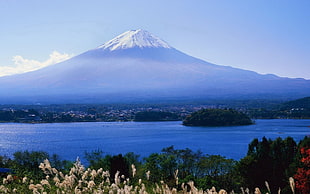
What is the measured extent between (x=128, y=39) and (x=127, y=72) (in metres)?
11.2

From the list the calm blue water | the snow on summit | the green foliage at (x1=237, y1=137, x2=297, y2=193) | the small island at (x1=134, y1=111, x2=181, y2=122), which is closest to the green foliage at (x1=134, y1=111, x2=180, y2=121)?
the small island at (x1=134, y1=111, x2=181, y2=122)

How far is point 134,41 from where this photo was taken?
448 ft

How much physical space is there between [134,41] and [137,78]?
40.4 ft

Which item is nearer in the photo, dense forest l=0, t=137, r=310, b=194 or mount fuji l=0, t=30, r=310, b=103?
dense forest l=0, t=137, r=310, b=194

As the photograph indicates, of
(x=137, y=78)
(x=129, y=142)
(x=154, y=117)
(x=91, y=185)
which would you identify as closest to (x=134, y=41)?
(x=137, y=78)

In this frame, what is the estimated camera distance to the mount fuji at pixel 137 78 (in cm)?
11850

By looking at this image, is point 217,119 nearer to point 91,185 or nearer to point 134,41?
point 91,185

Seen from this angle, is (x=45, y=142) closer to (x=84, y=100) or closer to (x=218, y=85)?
(x=84, y=100)

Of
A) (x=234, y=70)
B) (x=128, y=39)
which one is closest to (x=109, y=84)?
(x=128, y=39)

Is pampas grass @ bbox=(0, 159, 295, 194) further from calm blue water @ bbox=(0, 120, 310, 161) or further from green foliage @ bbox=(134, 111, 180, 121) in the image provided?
green foliage @ bbox=(134, 111, 180, 121)

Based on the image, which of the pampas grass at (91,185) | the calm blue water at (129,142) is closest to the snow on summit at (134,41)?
the calm blue water at (129,142)

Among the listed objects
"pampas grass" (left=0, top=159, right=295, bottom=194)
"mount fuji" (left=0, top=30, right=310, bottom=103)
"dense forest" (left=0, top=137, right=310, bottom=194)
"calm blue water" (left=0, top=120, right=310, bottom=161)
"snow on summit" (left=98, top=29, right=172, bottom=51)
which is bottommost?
"calm blue water" (left=0, top=120, right=310, bottom=161)

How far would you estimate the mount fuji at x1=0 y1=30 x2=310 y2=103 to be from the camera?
11850 centimetres

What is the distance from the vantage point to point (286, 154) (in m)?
14.9
